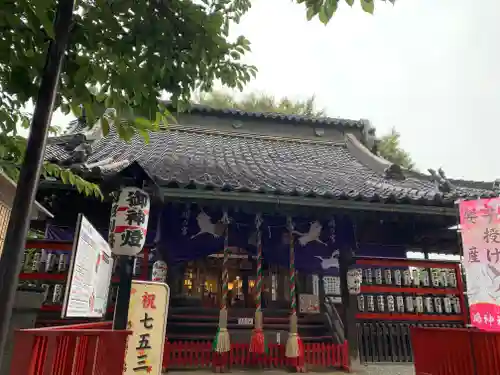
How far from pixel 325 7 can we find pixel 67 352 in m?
3.45

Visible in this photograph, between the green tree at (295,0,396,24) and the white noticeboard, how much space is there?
2.64 metres

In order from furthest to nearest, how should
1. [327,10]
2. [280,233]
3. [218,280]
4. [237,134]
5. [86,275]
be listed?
[237,134] → [218,280] → [280,233] → [86,275] → [327,10]

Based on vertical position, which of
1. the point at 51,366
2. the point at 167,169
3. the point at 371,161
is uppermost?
the point at 371,161

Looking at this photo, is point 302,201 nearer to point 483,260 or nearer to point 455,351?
point 483,260

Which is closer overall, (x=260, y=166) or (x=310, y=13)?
(x=310, y=13)

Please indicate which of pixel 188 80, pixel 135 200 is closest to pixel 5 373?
pixel 135 200

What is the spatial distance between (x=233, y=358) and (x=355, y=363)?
9.14 ft

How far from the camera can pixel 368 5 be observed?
2.83 metres

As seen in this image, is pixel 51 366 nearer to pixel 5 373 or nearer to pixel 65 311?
pixel 65 311

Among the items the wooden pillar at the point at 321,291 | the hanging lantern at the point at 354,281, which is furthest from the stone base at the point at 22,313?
the wooden pillar at the point at 321,291

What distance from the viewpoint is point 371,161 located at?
1249 centimetres

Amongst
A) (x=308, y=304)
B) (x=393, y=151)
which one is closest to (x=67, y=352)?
(x=308, y=304)

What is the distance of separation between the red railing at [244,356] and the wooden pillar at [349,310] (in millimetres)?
241

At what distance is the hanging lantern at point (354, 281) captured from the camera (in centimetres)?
881
